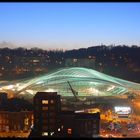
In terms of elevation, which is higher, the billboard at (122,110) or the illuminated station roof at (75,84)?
the illuminated station roof at (75,84)

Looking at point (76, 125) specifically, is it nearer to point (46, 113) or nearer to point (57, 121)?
point (57, 121)

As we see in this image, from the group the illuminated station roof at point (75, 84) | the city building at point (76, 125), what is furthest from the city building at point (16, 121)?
the illuminated station roof at point (75, 84)

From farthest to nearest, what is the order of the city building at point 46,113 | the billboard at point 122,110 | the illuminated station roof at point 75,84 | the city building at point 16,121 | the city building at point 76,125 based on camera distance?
the illuminated station roof at point 75,84 < the billboard at point 122,110 < the city building at point 16,121 < the city building at point 46,113 < the city building at point 76,125

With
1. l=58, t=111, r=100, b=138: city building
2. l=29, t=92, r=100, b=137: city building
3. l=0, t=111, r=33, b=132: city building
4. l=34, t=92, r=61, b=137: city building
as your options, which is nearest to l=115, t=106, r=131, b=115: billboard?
l=29, t=92, r=100, b=137: city building

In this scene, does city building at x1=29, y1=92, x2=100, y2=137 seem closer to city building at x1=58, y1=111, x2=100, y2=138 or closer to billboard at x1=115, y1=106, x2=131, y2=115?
city building at x1=58, y1=111, x2=100, y2=138

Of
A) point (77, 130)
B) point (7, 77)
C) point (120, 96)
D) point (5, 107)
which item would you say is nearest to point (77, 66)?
point (120, 96)

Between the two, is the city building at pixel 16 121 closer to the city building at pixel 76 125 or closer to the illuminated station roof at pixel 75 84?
the city building at pixel 76 125
